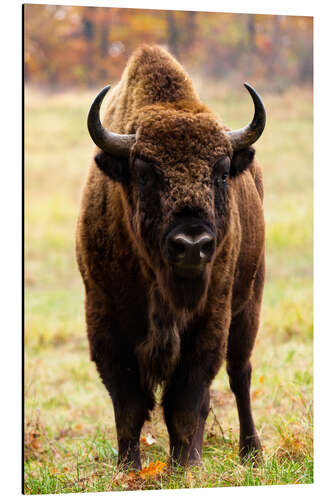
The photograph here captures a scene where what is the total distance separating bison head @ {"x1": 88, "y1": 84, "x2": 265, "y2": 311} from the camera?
13.2 ft

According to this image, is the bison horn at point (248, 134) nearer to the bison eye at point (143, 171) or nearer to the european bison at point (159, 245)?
the european bison at point (159, 245)

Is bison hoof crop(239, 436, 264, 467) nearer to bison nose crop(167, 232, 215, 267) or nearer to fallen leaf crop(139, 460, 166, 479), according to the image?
fallen leaf crop(139, 460, 166, 479)

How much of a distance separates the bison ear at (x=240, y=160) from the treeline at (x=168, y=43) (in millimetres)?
1655

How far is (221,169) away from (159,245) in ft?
1.68

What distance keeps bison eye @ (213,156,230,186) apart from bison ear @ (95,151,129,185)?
491 mm

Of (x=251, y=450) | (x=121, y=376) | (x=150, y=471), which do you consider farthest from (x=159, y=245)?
(x=251, y=450)

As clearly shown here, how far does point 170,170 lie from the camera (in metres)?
4.14

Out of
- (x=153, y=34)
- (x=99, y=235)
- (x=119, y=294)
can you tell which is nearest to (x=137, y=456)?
(x=119, y=294)

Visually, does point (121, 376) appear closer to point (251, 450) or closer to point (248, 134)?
point (251, 450)

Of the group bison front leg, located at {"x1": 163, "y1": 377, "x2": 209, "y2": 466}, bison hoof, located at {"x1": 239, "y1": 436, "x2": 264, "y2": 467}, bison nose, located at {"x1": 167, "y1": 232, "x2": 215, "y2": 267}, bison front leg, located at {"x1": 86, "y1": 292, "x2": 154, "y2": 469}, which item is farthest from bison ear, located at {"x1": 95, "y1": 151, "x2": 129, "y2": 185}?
bison hoof, located at {"x1": 239, "y1": 436, "x2": 264, "y2": 467}
